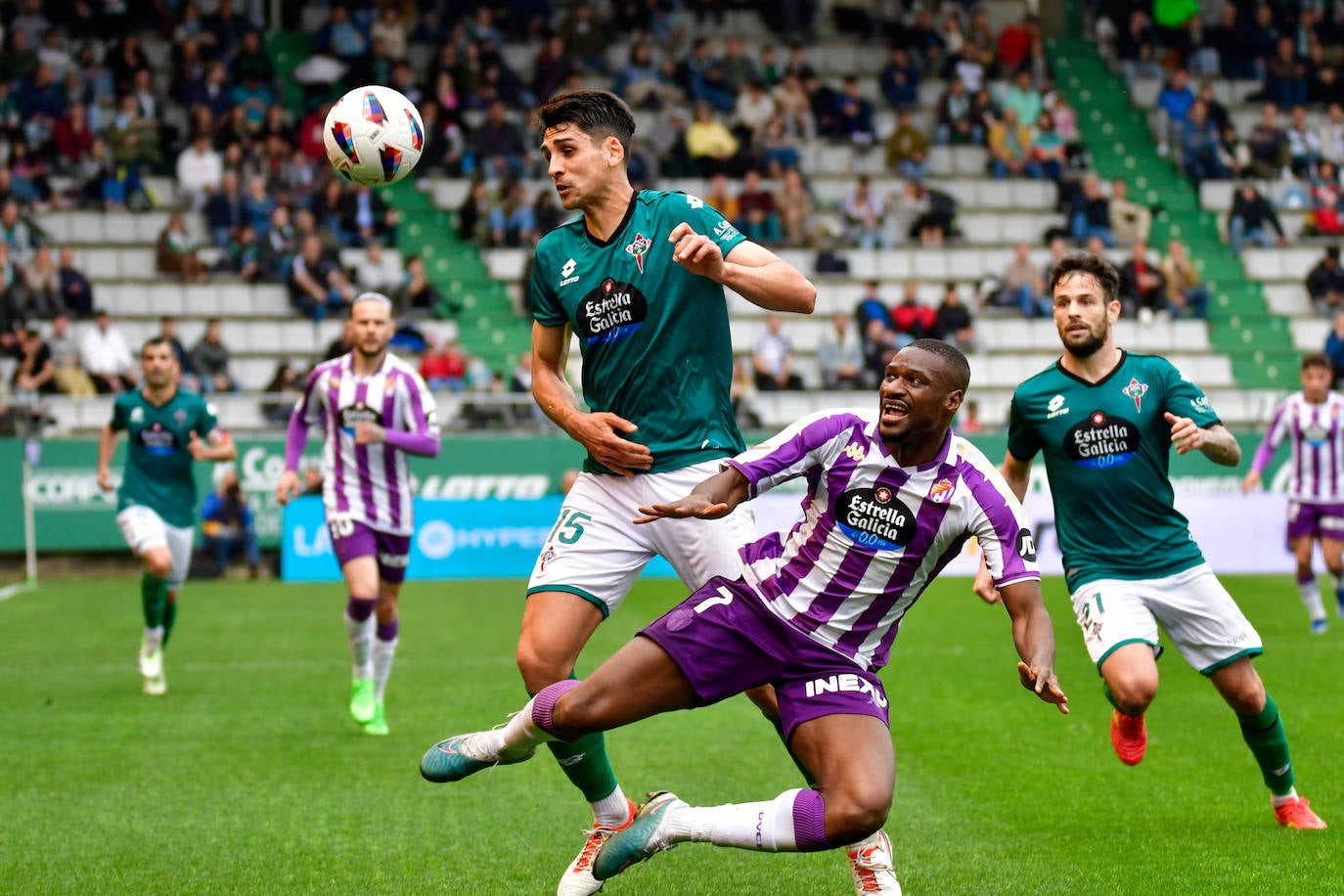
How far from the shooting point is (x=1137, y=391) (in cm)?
697

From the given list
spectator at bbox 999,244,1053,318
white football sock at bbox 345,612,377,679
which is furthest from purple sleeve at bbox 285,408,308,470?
spectator at bbox 999,244,1053,318

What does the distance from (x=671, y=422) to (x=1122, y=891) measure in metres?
2.44

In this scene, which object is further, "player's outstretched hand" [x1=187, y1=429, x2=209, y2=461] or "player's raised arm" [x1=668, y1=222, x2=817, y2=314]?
"player's outstretched hand" [x1=187, y1=429, x2=209, y2=461]

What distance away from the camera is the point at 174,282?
22.6 m

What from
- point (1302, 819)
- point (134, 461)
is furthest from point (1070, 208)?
point (1302, 819)

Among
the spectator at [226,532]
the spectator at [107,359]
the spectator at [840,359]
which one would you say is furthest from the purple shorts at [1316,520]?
the spectator at [107,359]

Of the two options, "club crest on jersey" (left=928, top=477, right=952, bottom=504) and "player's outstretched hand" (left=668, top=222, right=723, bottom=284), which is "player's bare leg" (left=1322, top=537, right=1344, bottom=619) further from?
"player's outstretched hand" (left=668, top=222, right=723, bottom=284)

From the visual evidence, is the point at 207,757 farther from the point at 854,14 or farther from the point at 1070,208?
the point at 854,14

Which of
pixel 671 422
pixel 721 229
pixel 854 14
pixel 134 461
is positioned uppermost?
pixel 854 14

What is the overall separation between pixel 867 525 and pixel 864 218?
20437 millimetres

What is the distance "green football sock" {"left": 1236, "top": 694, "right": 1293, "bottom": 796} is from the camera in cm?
687

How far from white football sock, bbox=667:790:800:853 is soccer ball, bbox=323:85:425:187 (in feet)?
11.0

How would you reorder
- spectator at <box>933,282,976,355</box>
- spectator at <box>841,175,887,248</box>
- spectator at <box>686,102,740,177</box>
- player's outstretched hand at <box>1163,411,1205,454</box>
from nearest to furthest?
player's outstretched hand at <box>1163,411,1205,454</box>, spectator at <box>933,282,976,355</box>, spectator at <box>841,175,887,248</box>, spectator at <box>686,102,740,177</box>

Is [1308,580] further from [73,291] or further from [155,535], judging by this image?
[73,291]
